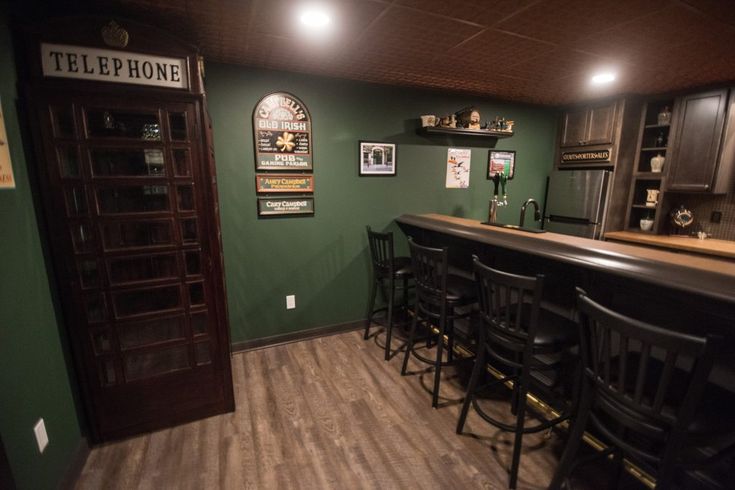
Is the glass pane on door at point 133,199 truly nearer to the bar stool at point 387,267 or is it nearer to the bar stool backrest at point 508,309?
the bar stool at point 387,267

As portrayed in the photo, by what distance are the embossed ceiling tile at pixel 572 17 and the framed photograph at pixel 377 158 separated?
142cm

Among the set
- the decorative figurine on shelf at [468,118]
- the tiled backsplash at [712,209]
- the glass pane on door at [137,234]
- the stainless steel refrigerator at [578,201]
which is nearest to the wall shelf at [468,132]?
the decorative figurine on shelf at [468,118]

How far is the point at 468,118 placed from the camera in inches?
130

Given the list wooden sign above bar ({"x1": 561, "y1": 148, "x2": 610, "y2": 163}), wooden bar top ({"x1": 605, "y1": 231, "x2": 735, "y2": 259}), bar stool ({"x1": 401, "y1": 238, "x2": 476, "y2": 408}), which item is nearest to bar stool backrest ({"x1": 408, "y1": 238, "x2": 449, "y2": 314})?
bar stool ({"x1": 401, "y1": 238, "x2": 476, "y2": 408})

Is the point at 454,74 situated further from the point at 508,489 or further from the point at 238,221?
the point at 508,489

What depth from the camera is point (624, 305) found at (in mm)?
1616

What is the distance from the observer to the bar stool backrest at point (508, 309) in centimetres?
143

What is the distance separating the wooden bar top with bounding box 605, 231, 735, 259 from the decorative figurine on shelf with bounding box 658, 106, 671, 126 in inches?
45.4

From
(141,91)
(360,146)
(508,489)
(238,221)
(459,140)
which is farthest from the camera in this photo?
(459,140)

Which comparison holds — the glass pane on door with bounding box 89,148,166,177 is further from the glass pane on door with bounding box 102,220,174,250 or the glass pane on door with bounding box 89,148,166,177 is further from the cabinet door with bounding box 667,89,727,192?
the cabinet door with bounding box 667,89,727,192

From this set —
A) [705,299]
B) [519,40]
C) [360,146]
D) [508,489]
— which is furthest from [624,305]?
[360,146]

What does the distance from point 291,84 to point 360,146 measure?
2.52ft

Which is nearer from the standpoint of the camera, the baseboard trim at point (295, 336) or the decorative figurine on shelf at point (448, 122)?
the baseboard trim at point (295, 336)

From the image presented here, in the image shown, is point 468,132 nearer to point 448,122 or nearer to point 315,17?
point 448,122
